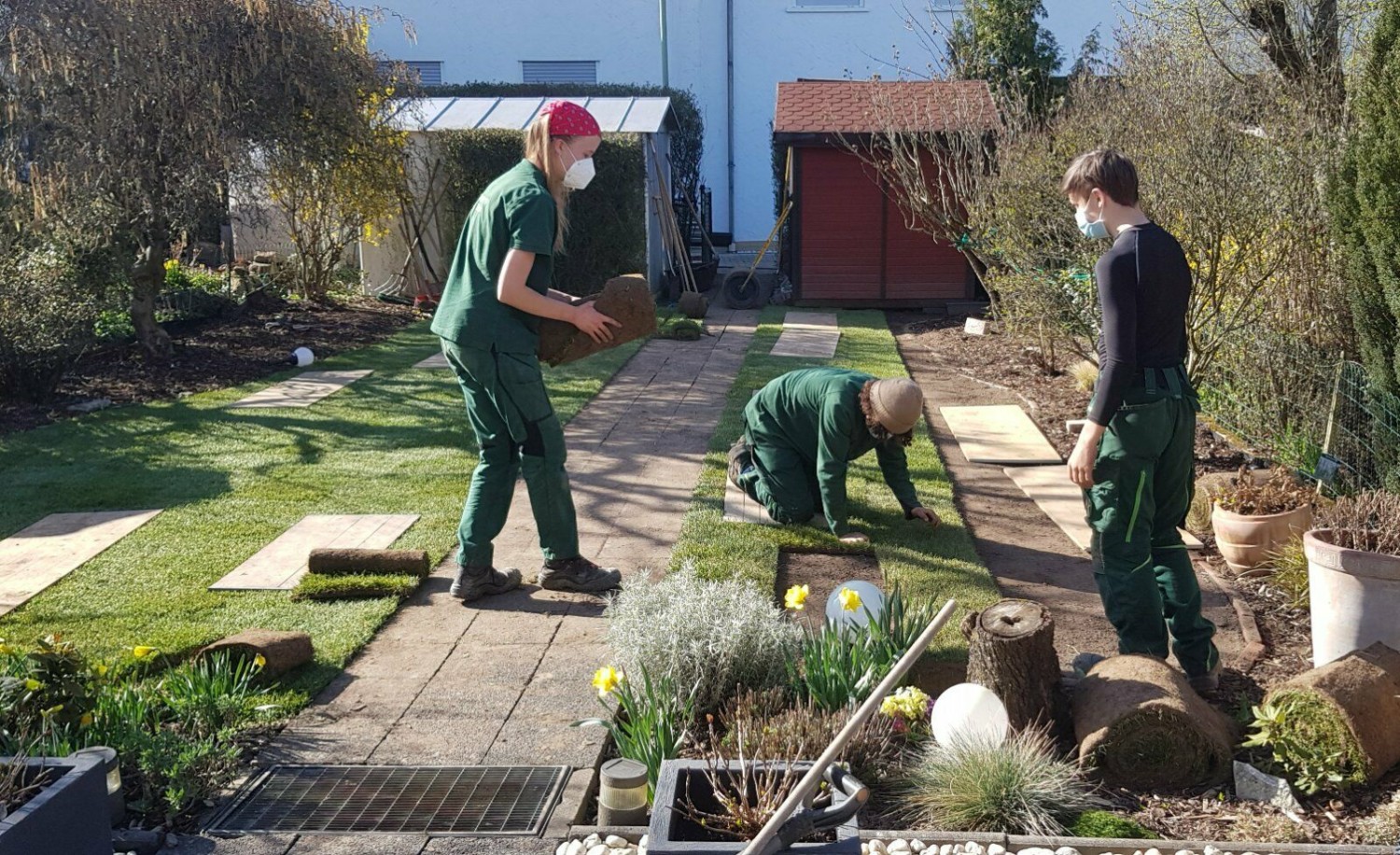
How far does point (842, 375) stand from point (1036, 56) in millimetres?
14583

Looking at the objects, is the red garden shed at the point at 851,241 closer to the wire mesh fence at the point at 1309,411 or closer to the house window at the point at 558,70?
the wire mesh fence at the point at 1309,411

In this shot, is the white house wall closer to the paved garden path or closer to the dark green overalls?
the paved garden path

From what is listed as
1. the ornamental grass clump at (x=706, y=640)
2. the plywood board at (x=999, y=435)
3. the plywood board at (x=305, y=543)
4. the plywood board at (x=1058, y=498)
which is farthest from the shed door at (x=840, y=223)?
the ornamental grass clump at (x=706, y=640)

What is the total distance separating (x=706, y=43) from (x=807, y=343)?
11690 millimetres

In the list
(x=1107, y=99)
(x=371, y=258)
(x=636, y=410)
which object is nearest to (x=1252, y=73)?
(x=1107, y=99)

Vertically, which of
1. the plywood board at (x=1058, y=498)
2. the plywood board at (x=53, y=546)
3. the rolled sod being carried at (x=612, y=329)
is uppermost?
the rolled sod being carried at (x=612, y=329)

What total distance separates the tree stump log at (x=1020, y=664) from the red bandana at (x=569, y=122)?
8.38 ft

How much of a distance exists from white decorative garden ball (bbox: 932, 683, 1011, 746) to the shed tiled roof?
9283 mm

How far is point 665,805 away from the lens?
2809 mm

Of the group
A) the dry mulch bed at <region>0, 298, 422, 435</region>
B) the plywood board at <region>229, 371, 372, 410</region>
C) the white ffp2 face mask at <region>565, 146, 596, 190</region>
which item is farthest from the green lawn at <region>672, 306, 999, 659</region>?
the dry mulch bed at <region>0, 298, 422, 435</region>

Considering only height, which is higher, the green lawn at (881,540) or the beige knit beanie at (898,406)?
the beige knit beanie at (898,406)

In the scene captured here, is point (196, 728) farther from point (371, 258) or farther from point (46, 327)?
point (371, 258)

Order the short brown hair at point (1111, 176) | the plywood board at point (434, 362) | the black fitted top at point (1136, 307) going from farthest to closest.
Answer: the plywood board at point (434, 362) < the short brown hair at point (1111, 176) < the black fitted top at point (1136, 307)

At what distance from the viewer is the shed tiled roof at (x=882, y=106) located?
1313 centimetres
